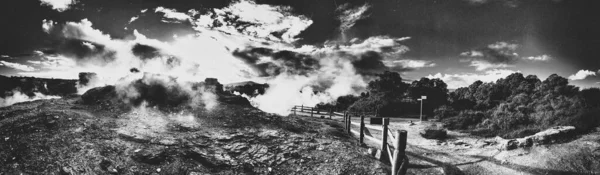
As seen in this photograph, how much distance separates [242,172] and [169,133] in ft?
12.5

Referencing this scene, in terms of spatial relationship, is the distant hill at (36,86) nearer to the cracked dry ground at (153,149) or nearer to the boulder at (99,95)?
the boulder at (99,95)

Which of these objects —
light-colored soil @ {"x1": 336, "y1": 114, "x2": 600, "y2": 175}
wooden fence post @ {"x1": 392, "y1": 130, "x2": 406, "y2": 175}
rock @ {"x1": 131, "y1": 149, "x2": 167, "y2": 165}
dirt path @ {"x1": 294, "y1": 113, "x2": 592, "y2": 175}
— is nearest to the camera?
wooden fence post @ {"x1": 392, "y1": 130, "x2": 406, "y2": 175}

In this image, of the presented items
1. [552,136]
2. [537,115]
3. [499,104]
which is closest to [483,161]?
[552,136]

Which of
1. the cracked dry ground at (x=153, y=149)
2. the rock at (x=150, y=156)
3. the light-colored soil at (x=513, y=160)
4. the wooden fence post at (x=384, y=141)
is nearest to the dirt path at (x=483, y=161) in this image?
the light-colored soil at (x=513, y=160)

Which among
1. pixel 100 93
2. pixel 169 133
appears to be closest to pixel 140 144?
pixel 169 133

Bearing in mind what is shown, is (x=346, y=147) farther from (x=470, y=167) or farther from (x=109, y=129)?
(x=109, y=129)

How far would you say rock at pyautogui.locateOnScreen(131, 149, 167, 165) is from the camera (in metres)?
5.98

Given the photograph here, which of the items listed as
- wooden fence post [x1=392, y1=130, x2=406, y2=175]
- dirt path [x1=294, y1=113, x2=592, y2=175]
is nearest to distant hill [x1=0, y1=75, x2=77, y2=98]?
wooden fence post [x1=392, y1=130, x2=406, y2=175]

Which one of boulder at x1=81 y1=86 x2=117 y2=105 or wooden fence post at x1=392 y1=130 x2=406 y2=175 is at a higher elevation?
boulder at x1=81 y1=86 x2=117 y2=105

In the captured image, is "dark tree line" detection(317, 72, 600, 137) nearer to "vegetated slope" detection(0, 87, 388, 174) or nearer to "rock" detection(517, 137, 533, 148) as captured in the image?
"rock" detection(517, 137, 533, 148)

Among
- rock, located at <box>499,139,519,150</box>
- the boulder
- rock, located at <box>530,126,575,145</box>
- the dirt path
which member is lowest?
the dirt path

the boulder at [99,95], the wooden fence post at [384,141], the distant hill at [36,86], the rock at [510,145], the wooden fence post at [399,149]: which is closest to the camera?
the wooden fence post at [399,149]

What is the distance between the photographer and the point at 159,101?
41.5 feet

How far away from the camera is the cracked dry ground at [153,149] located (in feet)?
17.8
